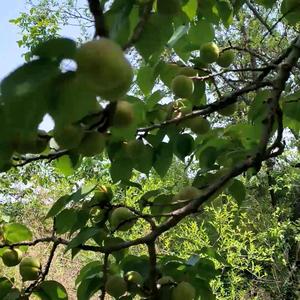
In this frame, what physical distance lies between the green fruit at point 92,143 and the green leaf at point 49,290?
14.2 inches

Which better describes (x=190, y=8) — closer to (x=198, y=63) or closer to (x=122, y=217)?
(x=198, y=63)

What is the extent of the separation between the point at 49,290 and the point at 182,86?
412mm

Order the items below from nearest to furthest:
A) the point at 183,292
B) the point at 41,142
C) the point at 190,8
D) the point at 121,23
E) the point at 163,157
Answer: the point at 121,23 < the point at 41,142 < the point at 183,292 < the point at 190,8 < the point at 163,157

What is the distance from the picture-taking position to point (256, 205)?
5.11 meters

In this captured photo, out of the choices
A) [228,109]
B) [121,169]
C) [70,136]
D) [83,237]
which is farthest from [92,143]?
[228,109]

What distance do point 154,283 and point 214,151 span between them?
0.98 feet

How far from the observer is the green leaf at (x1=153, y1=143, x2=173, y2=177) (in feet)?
3.55

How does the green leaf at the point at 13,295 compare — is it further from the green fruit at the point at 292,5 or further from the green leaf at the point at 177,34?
the green fruit at the point at 292,5

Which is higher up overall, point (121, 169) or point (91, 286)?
point (121, 169)

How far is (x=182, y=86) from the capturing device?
1018 mm

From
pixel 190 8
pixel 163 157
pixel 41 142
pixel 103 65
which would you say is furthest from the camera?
pixel 163 157

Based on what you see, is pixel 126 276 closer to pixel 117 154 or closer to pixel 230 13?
pixel 117 154

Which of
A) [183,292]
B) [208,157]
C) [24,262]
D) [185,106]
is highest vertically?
[185,106]

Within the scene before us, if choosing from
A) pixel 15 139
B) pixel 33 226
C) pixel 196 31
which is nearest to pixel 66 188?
pixel 33 226
